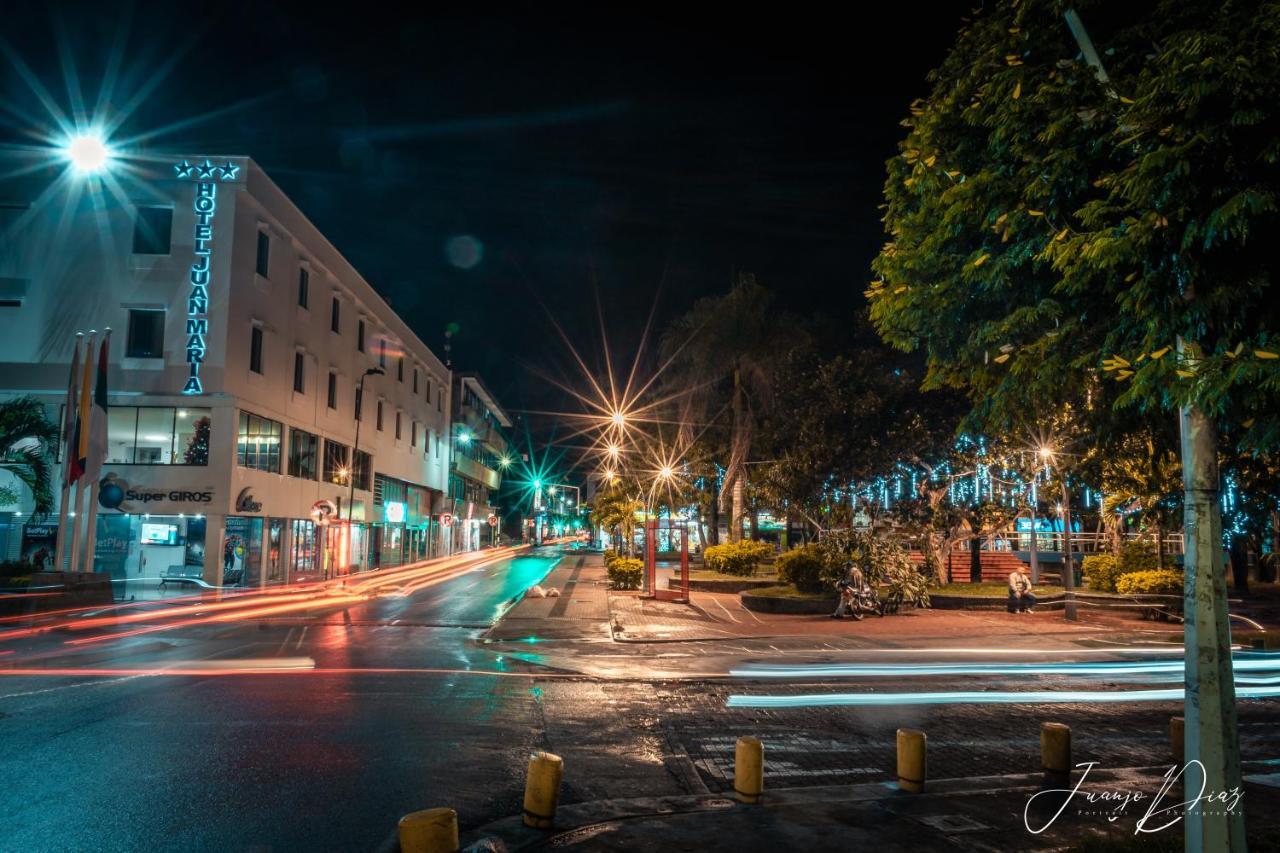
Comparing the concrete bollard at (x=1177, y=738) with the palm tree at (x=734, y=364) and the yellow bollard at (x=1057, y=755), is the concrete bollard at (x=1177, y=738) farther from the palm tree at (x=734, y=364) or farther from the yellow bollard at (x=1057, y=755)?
the palm tree at (x=734, y=364)

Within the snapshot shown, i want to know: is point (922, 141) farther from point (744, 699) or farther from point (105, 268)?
point (105, 268)

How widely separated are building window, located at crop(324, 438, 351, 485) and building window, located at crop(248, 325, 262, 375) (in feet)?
30.2

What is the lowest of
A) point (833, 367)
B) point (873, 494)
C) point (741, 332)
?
point (873, 494)

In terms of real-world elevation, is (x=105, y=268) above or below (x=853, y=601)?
above

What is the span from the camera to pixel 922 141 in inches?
278

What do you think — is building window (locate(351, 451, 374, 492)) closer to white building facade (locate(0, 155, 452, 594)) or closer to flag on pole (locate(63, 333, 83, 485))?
white building facade (locate(0, 155, 452, 594))

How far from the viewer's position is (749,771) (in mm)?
7387

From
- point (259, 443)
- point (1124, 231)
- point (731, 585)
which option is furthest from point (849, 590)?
point (259, 443)

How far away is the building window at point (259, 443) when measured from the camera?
33781mm

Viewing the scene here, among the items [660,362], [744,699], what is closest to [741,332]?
[660,362]

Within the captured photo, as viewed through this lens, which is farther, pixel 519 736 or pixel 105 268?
pixel 105 268

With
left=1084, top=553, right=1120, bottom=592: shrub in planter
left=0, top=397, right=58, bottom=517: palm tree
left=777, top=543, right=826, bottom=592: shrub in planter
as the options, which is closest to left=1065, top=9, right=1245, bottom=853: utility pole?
left=777, top=543, right=826, bottom=592: shrub in planter

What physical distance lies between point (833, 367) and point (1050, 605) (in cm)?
1176
